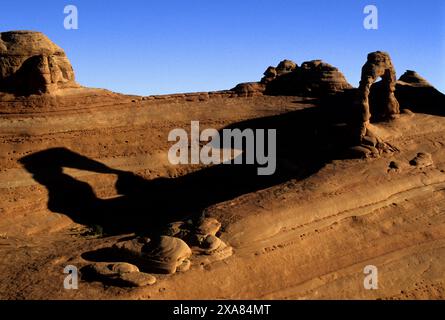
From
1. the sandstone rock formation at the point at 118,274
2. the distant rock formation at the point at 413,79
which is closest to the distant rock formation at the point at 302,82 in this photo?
the distant rock formation at the point at 413,79

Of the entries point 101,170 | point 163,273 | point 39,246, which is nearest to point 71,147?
point 101,170

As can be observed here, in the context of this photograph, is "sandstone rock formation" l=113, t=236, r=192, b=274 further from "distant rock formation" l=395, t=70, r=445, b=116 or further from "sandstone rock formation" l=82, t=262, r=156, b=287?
"distant rock formation" l=395, t=70, r=445, b=116

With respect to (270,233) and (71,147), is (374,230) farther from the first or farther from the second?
(71,147)

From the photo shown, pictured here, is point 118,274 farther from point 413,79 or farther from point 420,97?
point 413,79

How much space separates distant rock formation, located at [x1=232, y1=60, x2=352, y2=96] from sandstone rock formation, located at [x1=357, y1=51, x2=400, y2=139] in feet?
23.2

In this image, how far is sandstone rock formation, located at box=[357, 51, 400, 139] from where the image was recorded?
2072 cm

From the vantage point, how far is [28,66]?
2583cm

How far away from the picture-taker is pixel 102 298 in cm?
1352

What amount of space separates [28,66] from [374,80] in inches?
637

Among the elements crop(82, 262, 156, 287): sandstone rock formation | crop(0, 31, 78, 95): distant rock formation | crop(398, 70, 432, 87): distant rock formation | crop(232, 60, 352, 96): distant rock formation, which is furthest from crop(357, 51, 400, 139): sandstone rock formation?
Answer: crop(0, 31, 78, 95): distant rock formation

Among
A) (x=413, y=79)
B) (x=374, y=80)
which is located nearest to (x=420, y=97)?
(x=413, y=79)

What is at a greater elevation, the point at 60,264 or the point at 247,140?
the point at 247,140

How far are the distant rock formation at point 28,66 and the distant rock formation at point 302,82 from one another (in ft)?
32.3

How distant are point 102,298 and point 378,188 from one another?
1031 cm
